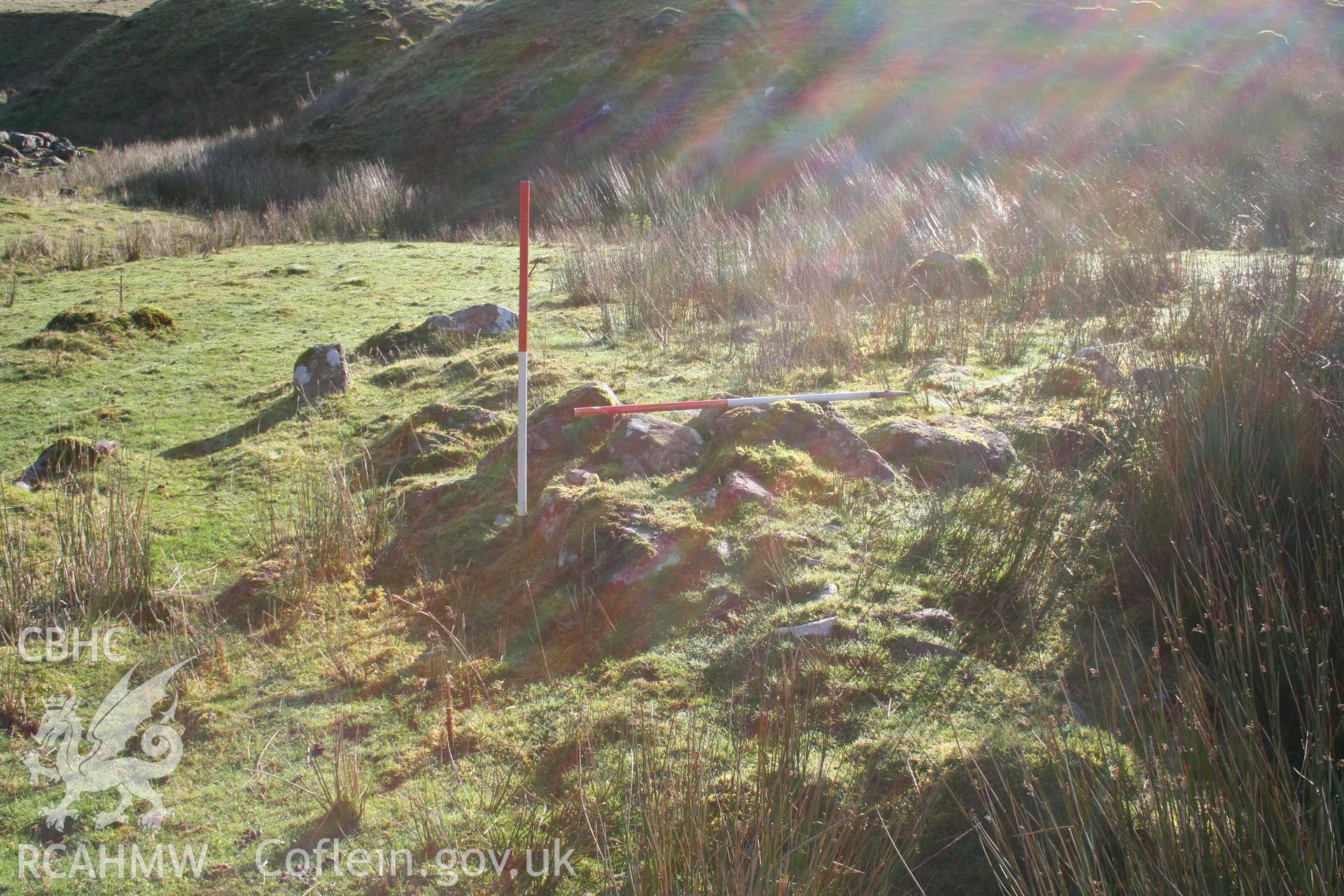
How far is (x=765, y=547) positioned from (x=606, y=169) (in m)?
11.4

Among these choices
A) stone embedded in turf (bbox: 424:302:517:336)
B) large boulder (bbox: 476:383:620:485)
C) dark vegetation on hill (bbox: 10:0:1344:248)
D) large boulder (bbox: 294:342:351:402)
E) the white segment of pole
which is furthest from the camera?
dark vegetation on hill (bbox: 10:0:1344:248)

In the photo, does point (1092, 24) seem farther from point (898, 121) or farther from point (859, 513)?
point (859, 513)

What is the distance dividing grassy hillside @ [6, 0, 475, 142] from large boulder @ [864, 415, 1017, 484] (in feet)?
79.7

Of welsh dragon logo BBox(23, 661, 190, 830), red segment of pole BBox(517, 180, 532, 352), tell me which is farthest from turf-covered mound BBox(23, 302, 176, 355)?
welsh dragon logo BBox(23, 661, 190, 830)

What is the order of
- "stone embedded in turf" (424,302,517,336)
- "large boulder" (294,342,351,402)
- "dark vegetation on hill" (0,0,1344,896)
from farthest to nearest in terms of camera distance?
"stone embedded in turf" (424,302,517,336) → "large boulder" (294,342,351,402) → "dark vegetation on hill" (0,0,1344,896)

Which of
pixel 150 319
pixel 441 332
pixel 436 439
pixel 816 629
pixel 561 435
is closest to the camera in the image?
pixel 816 629

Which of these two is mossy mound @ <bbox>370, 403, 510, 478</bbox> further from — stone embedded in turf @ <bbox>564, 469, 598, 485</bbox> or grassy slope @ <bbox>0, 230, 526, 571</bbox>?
stone embedded in turf @ <bbox>564, 469, 598, 485</bbox>

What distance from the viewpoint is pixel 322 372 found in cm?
549

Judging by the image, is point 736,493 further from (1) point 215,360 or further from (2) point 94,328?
(2) point 94,328

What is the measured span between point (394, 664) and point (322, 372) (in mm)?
2823

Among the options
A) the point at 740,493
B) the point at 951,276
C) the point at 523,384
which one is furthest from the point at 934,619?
the point at 951,276

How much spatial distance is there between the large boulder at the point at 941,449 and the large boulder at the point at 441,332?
301cm

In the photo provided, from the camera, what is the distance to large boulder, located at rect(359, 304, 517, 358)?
622 centimetres

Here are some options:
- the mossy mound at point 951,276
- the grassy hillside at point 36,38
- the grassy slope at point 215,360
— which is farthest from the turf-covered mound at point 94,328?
the grassy hillside at point 36,38
